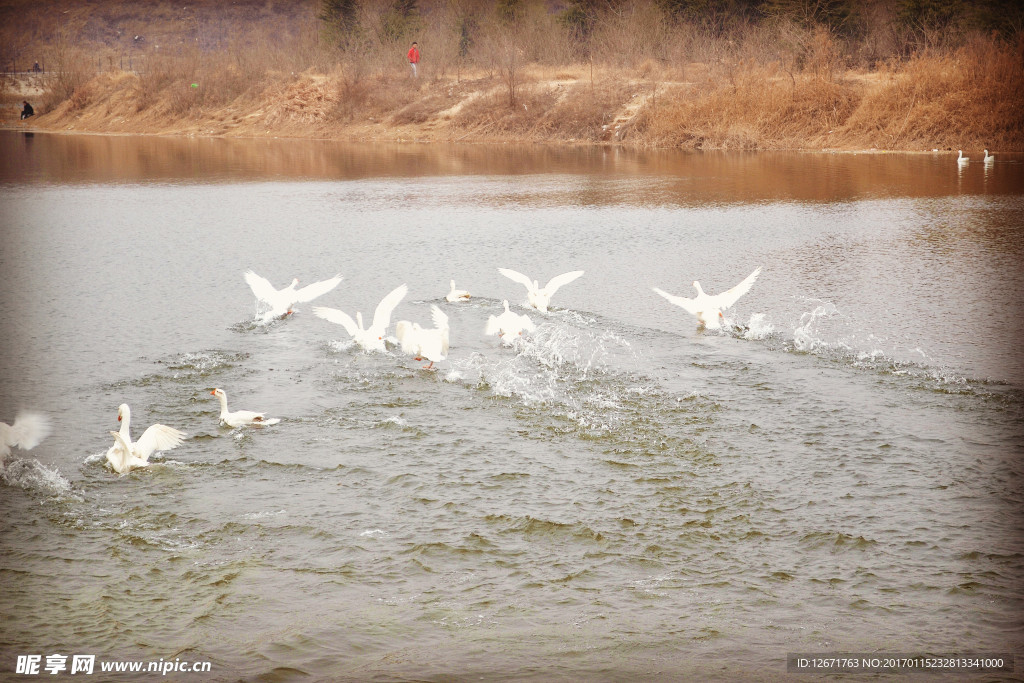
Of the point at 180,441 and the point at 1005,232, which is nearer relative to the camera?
the point at 180,441

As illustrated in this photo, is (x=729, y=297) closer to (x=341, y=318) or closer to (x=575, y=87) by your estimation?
(x=341, y=318)

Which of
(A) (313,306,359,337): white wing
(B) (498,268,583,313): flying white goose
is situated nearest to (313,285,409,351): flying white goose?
(A) (313,306,359,337): white wing

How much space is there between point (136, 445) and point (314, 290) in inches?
194

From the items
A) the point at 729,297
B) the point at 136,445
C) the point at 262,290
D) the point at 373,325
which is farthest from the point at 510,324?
the point at 136,445

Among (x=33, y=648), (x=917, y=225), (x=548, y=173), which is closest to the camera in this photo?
(x=33, y=648)

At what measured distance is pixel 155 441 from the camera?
7.55 metres

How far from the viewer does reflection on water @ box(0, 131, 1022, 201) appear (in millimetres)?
22688

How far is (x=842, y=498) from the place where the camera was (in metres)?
6.84

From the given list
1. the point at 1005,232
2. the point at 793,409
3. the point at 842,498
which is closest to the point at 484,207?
the point at 1005,232

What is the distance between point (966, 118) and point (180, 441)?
1136 inches

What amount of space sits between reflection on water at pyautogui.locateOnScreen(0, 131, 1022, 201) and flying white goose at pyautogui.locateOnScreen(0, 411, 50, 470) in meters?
15.5

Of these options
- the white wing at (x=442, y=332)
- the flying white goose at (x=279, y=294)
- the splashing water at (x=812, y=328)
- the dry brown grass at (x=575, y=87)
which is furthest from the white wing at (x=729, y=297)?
the dry brown grass at (x=575, y=87)

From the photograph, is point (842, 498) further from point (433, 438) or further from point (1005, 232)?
point (1005, 232)

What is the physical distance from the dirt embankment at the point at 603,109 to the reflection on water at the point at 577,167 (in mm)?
1737
